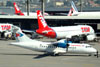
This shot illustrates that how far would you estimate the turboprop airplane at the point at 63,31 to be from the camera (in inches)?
2970

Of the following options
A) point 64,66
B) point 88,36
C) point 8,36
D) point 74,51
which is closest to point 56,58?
point 74,51

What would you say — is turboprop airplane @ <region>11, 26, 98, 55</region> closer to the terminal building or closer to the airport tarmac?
the airport tarmac

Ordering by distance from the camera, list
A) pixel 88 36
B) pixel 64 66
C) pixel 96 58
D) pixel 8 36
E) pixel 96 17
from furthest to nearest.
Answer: pixel 96 17 < pixel 8 36 < pixel 88 36 < pixel 96 58 < pixel 64 66

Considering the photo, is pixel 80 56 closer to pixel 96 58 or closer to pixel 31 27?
pixel 96 58

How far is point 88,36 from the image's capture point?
7700 cm

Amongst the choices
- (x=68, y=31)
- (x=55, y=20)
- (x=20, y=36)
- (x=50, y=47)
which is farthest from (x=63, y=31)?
(x=20, y=36)

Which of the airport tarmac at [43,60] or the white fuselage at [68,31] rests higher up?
the white fuselage at [68,31]

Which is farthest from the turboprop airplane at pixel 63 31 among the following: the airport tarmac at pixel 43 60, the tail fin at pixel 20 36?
the tail fin at pixel 20 36

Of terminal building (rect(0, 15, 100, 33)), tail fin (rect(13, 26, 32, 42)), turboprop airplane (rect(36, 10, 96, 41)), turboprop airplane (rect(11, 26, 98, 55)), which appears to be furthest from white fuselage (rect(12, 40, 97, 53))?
terminal building (rect(0, 15, 100, 33))

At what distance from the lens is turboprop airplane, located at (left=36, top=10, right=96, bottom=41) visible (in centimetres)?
7544

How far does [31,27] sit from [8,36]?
1784cm

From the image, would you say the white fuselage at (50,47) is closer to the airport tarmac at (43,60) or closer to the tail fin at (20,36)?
the tail fin at (20,36)

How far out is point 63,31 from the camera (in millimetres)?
77062

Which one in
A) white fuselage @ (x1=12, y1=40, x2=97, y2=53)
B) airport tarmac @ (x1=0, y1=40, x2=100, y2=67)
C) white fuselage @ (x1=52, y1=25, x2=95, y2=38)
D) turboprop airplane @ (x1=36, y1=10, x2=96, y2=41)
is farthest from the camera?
white fuselage @ (x1=52, y1=25, x2=95, y2=38)
